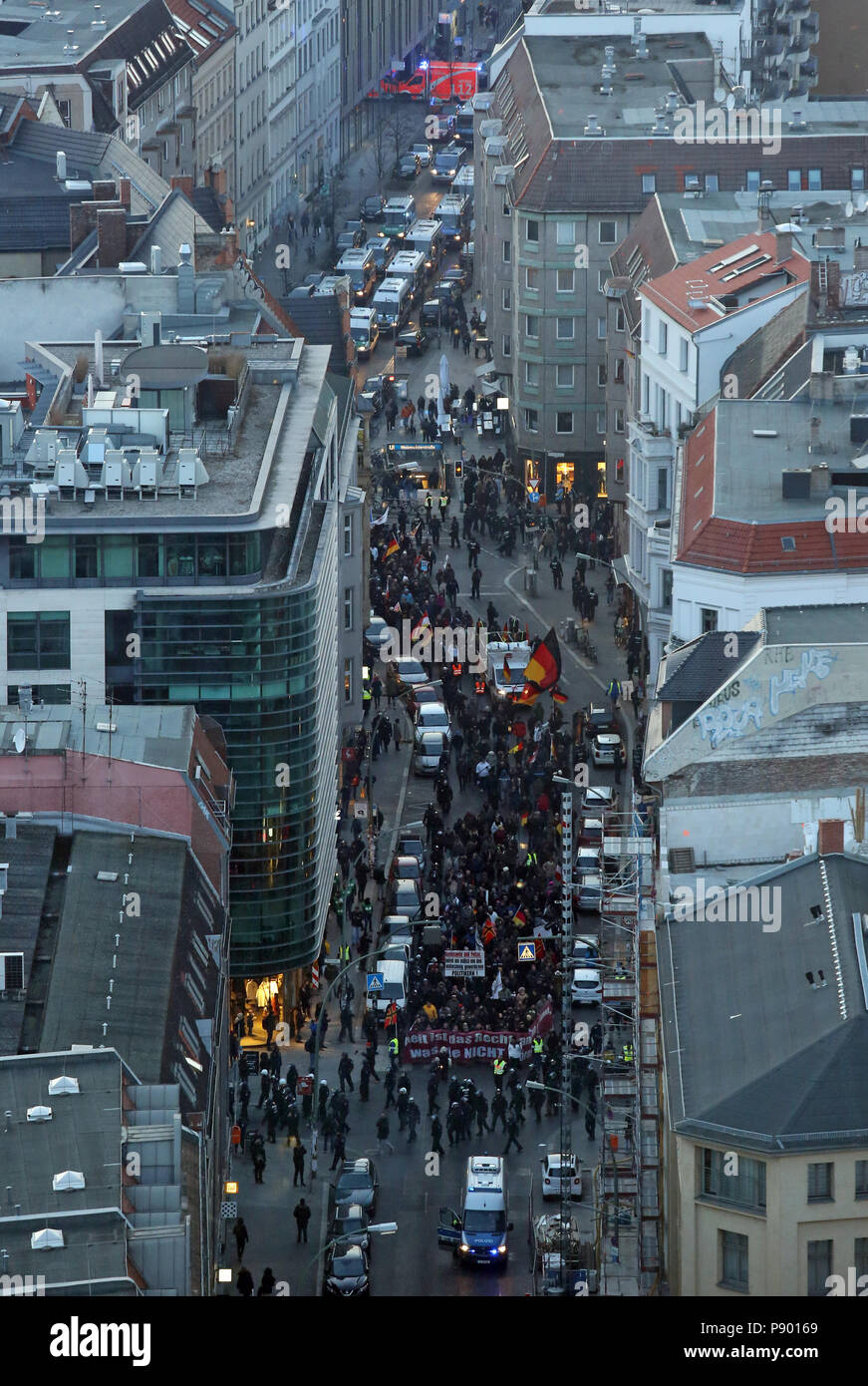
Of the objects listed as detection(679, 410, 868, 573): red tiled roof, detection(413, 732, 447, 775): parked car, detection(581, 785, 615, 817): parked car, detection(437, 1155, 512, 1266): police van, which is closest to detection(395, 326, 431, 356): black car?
detection(413, 732, 447, 775): parked car

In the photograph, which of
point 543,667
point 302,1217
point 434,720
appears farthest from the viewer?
point 434,720

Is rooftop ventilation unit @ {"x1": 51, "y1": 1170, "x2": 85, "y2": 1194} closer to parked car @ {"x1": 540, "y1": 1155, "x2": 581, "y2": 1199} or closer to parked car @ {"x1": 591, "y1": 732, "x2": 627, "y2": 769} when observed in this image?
parked car @ {"x1": 540, "y1": 1155, "x2": 581, "y2": 1199}

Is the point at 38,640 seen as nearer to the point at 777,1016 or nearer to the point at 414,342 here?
the point at 777,1016

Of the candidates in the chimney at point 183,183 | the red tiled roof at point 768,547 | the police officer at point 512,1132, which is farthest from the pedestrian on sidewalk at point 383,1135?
the chimney at point 183,183

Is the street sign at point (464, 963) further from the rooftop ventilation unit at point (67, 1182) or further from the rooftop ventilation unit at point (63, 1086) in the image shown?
the rooftop ventilation unit at point (67, 1182)

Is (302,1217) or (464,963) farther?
(464,963)

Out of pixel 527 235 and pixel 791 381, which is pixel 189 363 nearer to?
pixel 791 381

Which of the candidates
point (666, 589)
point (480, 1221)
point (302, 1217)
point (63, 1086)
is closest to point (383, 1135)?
point (302, 1217)
